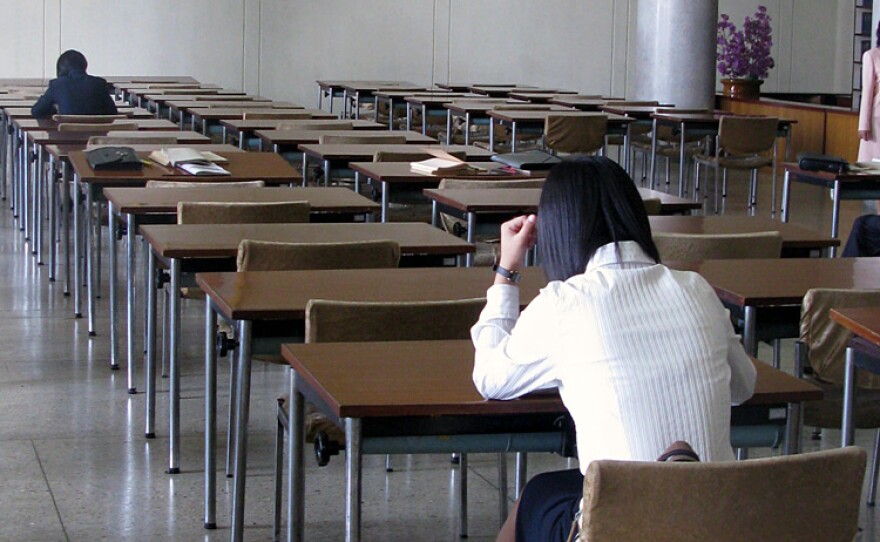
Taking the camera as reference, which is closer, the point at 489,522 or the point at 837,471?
the point at 837,471

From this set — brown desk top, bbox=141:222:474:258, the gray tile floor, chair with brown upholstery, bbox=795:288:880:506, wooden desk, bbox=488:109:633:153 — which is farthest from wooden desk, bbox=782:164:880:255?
wooden desk, bbox=488:109:633:153

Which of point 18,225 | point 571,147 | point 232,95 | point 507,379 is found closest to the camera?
point 507,379

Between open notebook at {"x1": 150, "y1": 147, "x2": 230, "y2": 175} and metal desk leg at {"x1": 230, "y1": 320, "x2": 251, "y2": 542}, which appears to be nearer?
metal desk leg at {"x1": 230, "y1": 320, "x2": 251, "y2": 542}

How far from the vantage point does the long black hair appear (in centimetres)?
213

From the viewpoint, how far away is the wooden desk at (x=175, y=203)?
15.0 feet

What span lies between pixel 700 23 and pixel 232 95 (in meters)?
4.59

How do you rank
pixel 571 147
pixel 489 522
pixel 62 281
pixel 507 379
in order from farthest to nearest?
pixel 571 147
pixel 62 281
pixel 489 522
pixel 507 379

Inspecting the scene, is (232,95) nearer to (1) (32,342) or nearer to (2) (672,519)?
(1) (32,342)

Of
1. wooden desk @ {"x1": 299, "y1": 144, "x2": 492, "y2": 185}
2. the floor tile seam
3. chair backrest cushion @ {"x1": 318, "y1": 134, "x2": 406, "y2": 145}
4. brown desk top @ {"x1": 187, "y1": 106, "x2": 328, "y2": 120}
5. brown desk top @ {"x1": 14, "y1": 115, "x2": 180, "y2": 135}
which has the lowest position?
the floor tile seam

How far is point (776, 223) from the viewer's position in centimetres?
464

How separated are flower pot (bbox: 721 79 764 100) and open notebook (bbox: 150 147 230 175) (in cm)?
964

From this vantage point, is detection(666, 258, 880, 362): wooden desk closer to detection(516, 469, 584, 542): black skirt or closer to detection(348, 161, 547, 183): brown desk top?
detection(516, 469, 584, 542): black skirt

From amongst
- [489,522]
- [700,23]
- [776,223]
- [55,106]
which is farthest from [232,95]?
[489,522]

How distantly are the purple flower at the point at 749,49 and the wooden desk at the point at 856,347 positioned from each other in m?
11.6
